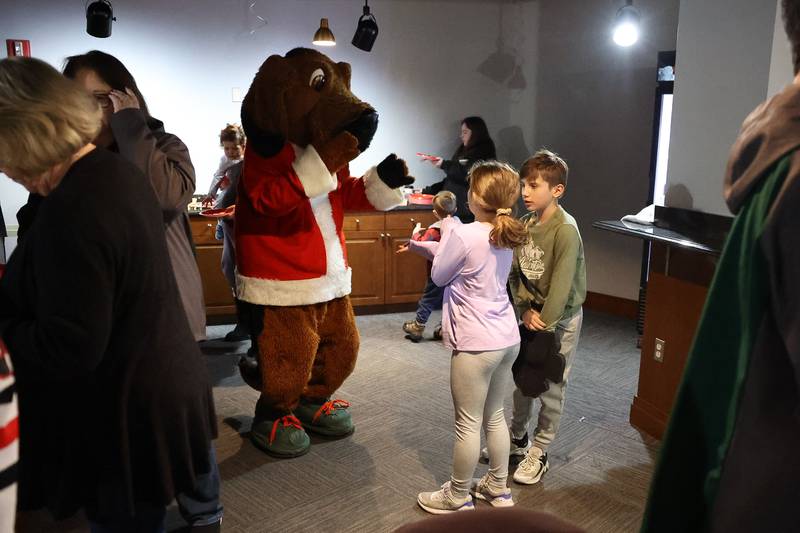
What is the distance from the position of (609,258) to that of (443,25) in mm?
2300

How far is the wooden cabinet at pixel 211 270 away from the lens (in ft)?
15.3

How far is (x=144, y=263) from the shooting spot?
1.35 meters

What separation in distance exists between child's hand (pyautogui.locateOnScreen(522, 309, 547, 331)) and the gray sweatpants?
0.19m

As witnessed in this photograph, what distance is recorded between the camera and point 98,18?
4.30 m

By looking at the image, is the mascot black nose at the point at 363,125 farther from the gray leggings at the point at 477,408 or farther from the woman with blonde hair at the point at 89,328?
the woman with blonde hair at the point at 89,328

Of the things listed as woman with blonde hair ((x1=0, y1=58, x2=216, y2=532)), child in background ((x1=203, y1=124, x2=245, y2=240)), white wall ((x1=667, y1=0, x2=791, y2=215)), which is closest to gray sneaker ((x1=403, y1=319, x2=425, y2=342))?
child in background ((x1=203, y1=124, x2=245, y2=240))

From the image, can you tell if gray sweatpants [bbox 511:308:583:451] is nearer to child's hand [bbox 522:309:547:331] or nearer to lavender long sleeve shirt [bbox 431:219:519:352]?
child's hand [bbox 522:309:547:331]

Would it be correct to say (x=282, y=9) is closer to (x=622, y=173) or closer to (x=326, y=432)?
(x=622, y=173)

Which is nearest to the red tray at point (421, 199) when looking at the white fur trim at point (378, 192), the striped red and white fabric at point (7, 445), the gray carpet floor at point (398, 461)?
the gray carpet floor at point (398, 461)

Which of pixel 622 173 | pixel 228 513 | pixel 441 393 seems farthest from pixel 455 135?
pixel 228 513

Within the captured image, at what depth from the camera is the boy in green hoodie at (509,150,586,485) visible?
7.79ft

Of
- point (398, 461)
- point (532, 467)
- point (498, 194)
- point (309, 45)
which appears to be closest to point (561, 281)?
point (498, 194)

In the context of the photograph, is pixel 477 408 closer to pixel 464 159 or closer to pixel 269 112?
pixel 269 112

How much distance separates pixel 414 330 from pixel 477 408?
226 centimetres
